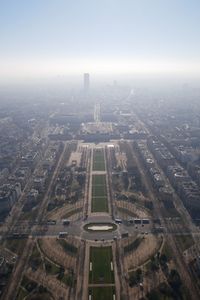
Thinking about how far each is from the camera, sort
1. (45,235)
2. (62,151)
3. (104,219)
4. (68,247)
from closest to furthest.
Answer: (68,247), (45,235), (104,219), (62,151)

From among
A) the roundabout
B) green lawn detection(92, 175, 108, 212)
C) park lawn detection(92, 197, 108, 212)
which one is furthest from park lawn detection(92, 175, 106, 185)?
the roundabout

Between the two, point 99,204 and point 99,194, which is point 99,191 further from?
point 99,204

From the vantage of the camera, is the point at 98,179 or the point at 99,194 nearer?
the point at 99,194

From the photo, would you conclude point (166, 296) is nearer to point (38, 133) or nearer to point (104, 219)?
point (104, 219)

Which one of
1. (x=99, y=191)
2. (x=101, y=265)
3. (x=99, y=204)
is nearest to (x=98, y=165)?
(x=99, y=191)

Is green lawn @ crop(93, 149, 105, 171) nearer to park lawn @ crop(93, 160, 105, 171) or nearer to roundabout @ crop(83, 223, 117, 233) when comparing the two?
park lawn @ crop(93, 160, 105, 171)

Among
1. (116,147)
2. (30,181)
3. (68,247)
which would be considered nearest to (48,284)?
(68,247)

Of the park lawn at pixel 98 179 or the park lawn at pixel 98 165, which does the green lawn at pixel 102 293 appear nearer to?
the park lawn at pixel 98 179
